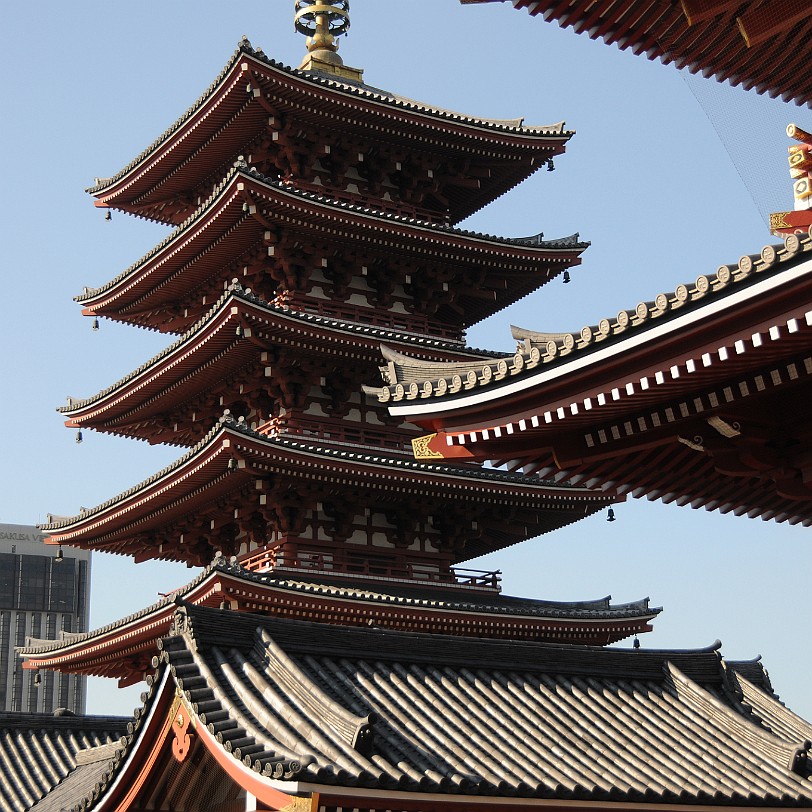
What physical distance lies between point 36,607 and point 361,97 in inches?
3719

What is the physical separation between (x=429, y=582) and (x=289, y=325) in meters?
6.01

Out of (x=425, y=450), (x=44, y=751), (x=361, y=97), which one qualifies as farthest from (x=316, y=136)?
(x=425, y=450)

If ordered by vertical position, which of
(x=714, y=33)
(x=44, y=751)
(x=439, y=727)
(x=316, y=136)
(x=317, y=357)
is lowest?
(x=439, y=727)

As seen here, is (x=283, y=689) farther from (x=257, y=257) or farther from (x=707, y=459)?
(x=257, y=257)

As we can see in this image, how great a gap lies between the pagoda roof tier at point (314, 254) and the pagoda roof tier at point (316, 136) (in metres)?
1.89

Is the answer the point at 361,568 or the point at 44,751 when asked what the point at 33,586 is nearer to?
the point at 44,751

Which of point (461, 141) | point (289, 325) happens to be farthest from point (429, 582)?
point (461, 141)

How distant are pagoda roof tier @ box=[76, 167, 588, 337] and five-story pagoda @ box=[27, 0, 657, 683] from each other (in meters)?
0.05

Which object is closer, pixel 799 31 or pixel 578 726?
pixel 799 31

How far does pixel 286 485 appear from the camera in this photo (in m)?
24.7

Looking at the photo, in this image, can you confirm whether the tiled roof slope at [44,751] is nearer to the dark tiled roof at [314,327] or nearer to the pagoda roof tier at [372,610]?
the pagoda roof tier at [372,610]

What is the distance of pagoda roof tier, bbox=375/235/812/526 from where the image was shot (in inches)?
350

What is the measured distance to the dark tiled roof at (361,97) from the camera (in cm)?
2617

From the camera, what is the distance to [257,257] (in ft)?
88.5
